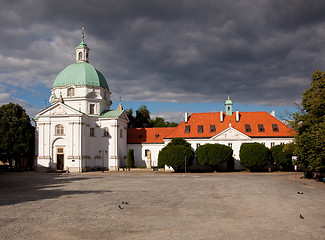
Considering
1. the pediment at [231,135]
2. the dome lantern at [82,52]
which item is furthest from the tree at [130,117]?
the pediment at [231,135]

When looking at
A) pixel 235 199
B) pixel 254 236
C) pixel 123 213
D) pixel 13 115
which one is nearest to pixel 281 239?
pixel 254 236

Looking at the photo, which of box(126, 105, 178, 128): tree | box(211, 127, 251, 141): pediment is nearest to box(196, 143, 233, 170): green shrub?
box(211, 127, 251, 141): pediment

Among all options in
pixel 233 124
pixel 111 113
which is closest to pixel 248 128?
pixel 233 124

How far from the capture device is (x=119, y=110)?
60.0 m

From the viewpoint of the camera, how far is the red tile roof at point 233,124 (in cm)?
5525

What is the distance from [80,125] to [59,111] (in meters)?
4.32

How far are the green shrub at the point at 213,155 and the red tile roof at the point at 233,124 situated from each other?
7.09m

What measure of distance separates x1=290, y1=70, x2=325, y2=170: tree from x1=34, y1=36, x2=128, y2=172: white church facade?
32.8 m

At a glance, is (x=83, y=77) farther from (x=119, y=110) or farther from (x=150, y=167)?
(x=150, y=167)

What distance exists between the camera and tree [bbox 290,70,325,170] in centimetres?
2795

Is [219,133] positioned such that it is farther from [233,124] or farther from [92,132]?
[92,132]

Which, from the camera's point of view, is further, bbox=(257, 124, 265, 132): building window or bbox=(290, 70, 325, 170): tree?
bbox=(257, 124, 265, 132): building window

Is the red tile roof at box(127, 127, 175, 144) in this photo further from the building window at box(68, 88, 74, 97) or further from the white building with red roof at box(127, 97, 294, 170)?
the building window at box(68, 88, 74, 97)

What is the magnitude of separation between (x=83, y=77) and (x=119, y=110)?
8960 millimetres
